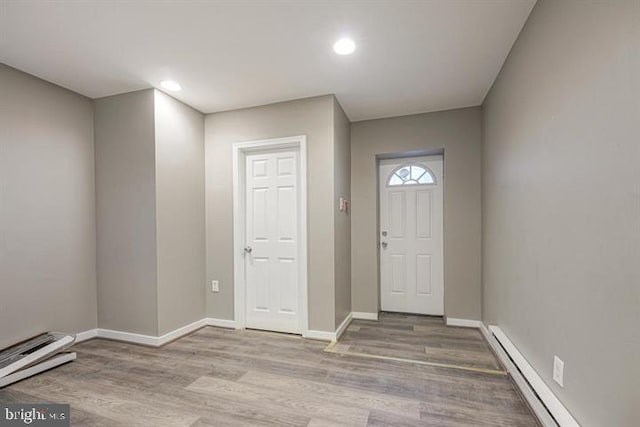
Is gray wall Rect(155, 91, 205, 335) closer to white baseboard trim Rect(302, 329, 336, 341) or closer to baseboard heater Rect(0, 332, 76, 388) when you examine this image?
baseboard heater Rect(0, 332, 76, 388)

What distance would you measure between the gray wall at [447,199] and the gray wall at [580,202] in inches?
44.7

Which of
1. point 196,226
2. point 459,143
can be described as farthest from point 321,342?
point 459,143

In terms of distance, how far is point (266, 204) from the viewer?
10.8ft

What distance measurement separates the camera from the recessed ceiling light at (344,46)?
2.10 m

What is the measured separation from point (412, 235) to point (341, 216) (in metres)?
1.17

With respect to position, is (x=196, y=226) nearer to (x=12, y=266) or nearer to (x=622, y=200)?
(x=12, y=266)

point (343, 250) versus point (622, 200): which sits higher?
point (622, 200)

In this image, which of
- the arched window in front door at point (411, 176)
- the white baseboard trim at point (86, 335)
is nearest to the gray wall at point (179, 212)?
the white baseboard trim at point (86, 335)

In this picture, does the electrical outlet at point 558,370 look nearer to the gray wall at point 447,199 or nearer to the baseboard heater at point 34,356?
the gray wall at point 447,199

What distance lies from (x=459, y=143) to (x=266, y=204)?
8.08ft

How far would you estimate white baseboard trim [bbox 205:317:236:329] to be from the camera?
3336 millimetres

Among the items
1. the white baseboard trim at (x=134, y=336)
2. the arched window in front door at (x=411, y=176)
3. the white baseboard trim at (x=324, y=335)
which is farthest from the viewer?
the arched window in front door at (x=411, y=176)

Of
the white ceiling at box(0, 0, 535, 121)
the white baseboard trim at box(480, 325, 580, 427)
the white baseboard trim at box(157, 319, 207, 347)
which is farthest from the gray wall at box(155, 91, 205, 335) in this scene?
the white baseboard trim at box(480, 325, 580, 427)

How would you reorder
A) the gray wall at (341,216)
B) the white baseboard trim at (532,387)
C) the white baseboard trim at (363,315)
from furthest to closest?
the white baseboard trim at (363,315), the gray wall at (341,216), the white baseboard trim at (532,387)
